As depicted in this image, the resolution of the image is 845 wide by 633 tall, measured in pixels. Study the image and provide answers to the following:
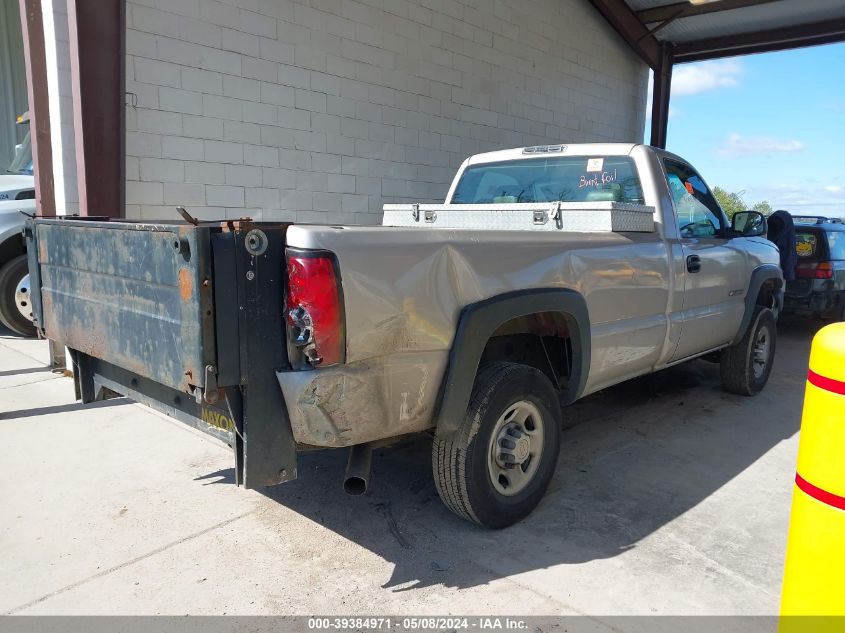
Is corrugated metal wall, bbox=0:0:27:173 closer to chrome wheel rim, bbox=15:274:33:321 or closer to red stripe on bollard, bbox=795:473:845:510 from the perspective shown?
chrome wheel rim, bbox=15:274:33:321

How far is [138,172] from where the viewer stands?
5.93 m

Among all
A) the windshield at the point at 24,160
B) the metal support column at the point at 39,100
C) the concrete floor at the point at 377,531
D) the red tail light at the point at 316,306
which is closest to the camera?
the red tail light at the point at 316,306

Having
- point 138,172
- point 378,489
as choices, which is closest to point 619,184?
point 378,489

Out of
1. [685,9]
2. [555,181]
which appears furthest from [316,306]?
[685,9]

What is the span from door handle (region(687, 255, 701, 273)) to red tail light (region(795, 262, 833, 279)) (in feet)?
17.9

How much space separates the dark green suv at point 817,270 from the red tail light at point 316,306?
342 inches

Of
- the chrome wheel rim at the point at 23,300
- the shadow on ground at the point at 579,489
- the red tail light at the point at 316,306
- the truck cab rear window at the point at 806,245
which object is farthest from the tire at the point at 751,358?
the chrome wheel rim at the point at 23,300

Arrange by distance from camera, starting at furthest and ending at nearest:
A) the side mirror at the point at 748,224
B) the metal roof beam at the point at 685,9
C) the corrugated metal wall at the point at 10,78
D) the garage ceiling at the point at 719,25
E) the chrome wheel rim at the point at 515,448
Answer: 1. the corrugated metal wall at the point at 10,78
2. the garage ceiling at the point at 719,25
3. the metal roof beam at the point at 685,9
4. the side mirror at the point at 748,224
5. the chrome wheel rim at the point at 515,448

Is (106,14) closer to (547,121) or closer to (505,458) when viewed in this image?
(505,458)

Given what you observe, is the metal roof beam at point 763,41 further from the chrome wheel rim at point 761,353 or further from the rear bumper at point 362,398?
the rear bumper at point 362,398

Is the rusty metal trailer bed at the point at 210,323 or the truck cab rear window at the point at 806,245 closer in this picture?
the rusty metal trailer bed at the point at 210,323

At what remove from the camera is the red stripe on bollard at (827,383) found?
6.34 ft
